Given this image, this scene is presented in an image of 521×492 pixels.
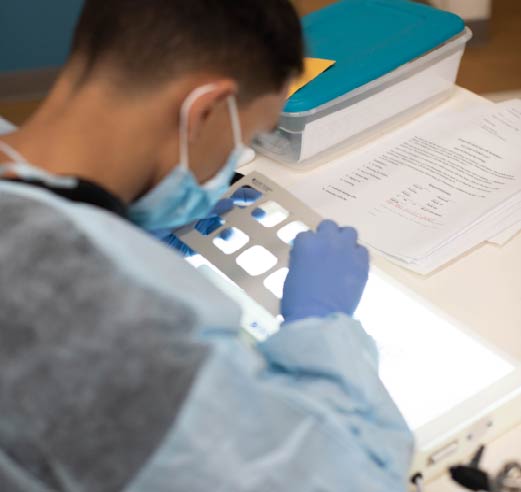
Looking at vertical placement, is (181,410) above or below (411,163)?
above

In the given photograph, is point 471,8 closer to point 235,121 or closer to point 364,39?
point 364,39

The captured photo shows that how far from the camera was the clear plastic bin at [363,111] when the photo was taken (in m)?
1.11

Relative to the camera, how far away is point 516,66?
255 centimetres

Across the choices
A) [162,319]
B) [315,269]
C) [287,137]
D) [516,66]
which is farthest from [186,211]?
[516,66]

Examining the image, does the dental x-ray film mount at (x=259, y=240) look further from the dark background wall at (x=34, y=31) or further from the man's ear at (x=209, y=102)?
the dark background wall at (x=34, y=31)

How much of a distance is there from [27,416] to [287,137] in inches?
28.6

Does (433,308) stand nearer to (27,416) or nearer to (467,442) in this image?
(467,442)

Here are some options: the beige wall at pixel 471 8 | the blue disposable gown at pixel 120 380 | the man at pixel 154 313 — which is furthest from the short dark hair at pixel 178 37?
the beige wall at pixel 471 8

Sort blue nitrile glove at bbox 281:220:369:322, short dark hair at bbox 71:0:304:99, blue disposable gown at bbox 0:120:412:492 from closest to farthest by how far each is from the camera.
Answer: blue disposable gown at bbox 0:120:412:492 → short dark hair at bbox 71:0:304:99 → blue nitrile glove at bbox 281:220:369:322

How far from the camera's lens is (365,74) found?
1.11m

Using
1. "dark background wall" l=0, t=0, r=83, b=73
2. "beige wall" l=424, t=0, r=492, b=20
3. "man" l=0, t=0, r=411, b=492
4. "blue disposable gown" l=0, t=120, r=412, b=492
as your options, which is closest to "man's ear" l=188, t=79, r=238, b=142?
"man" l=0, t=0, r=411, b=492

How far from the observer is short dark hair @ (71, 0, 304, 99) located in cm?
64

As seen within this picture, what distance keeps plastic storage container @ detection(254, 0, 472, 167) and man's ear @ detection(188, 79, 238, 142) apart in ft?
1.31

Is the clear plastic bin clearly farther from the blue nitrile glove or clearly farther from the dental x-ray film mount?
the blue nitrile glove
